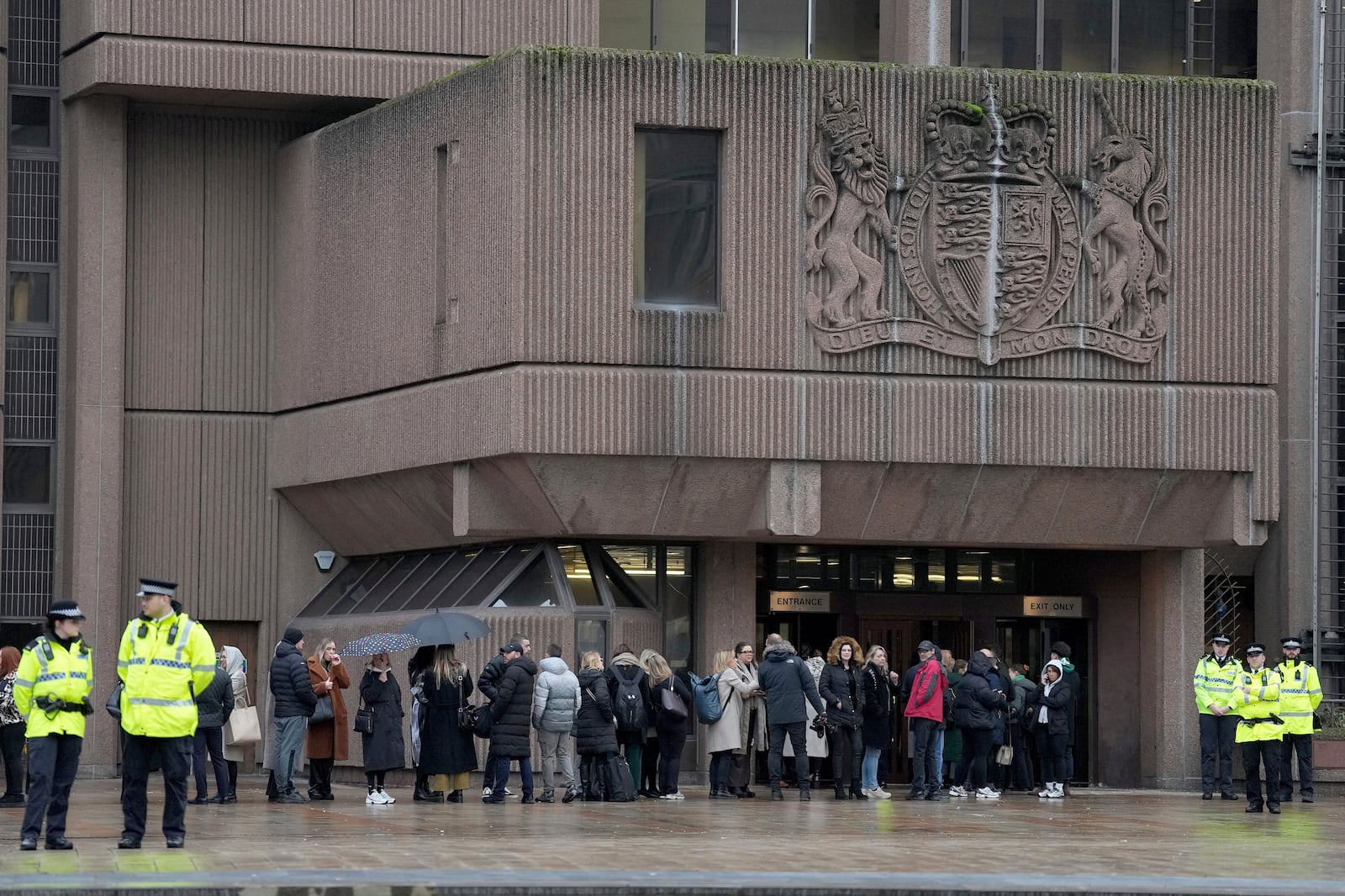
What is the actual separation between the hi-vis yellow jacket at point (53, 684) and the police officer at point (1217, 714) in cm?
1307

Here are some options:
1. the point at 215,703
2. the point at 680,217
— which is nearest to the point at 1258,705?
the point at 680,217

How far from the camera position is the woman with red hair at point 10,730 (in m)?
22.4

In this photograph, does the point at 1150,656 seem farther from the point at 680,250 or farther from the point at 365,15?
the point at 365,15

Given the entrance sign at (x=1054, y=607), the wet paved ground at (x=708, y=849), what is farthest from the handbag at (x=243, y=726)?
the entrance sign at (x=1054, y=607)

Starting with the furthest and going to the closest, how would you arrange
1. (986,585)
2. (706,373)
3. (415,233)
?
(986,585) → (415,233) → (706,373)

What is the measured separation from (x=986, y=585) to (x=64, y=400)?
498 inches

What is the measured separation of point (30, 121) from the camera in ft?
106

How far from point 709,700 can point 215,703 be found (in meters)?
5.45

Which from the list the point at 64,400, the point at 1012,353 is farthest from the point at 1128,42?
the point at 64,400

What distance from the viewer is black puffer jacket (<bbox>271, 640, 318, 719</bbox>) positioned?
77.2 ft

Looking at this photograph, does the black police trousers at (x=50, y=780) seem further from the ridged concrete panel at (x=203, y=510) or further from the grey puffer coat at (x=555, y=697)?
→ the ridged concrete panel at (x=203, y=510)

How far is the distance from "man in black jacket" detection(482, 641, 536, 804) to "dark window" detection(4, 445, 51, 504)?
1072 centimetres

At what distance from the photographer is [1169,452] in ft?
93.6

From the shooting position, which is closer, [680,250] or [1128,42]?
[680,250]
